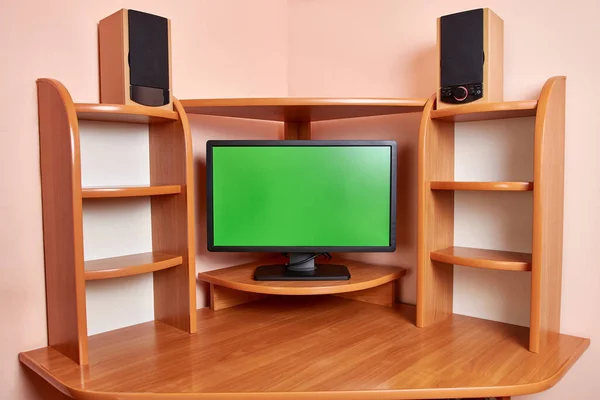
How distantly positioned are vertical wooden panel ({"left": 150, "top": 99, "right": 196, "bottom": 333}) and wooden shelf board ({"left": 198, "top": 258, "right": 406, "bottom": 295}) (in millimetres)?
174

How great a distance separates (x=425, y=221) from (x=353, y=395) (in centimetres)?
67

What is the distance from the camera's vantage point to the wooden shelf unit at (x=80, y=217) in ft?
4.71

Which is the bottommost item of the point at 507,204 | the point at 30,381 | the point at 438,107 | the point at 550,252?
the point at 30,381

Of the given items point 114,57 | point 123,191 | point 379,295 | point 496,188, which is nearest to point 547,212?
point 496,188

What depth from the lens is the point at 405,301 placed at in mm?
2076

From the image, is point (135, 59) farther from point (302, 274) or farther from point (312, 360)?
point (312, 360)

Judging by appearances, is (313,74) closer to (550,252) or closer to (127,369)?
(550,252)

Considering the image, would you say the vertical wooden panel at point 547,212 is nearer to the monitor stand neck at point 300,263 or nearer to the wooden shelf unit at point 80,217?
the monitor stand neck at point 300,263

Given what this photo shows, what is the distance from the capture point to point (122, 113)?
1528mm

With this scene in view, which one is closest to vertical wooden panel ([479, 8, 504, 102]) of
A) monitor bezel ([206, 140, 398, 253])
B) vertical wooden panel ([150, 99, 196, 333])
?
monitor bezel ([206, 140, 398, 253])

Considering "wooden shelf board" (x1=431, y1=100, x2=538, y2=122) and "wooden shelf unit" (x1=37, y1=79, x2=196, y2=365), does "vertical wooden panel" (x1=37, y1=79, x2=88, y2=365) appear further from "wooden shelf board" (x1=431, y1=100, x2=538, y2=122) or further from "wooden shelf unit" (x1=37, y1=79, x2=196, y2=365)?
"wooden shelf board" (x1=431, y1=100, x2=538, y2=122)

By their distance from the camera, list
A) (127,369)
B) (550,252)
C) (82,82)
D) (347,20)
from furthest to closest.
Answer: (347,20) → (82,82) → (550,252) → (127,369)

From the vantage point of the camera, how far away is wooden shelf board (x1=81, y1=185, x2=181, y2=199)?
1466 mm

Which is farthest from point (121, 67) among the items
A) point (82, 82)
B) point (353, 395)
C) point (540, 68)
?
point (540, 68)
